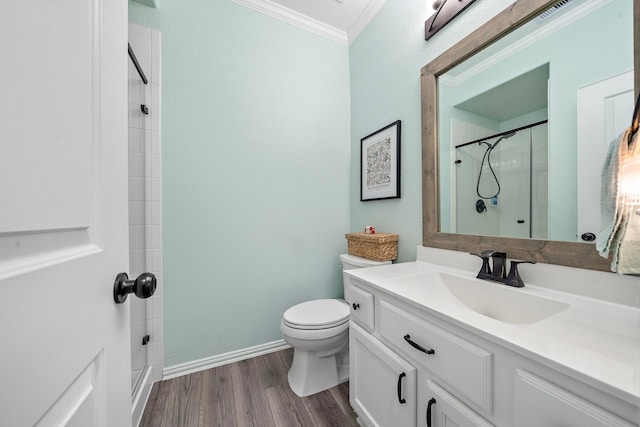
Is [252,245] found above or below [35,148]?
below

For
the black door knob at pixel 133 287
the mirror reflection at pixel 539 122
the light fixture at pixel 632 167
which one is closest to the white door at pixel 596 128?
the mirror reflection at pixel 539 122

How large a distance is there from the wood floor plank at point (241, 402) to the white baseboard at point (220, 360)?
0.04m

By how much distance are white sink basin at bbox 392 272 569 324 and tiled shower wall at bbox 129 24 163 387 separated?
1.40 metres

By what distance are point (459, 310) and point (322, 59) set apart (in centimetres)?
201

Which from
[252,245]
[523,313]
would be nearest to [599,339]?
[523,313]

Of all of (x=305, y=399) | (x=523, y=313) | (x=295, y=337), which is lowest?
(x=305, y=399)

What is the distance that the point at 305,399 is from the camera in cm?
131

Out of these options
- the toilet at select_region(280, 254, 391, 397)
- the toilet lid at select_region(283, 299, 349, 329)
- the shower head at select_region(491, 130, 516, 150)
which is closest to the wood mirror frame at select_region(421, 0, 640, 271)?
the shower head at select_region(491, 130, 516, 150)

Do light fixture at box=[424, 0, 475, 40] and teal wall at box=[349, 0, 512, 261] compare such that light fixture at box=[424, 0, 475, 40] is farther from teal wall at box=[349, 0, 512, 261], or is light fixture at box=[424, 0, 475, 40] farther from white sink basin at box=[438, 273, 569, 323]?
white sink basin at box=[438, 273, 569, 323]

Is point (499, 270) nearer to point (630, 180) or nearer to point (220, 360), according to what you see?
point (630, 180)

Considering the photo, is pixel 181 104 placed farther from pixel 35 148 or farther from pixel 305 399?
pixel 305 399

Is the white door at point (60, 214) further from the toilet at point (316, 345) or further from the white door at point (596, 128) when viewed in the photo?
the white door at point (596, 128)

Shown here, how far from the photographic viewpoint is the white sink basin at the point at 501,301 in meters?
0.79

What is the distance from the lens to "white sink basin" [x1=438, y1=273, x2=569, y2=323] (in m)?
0.79
